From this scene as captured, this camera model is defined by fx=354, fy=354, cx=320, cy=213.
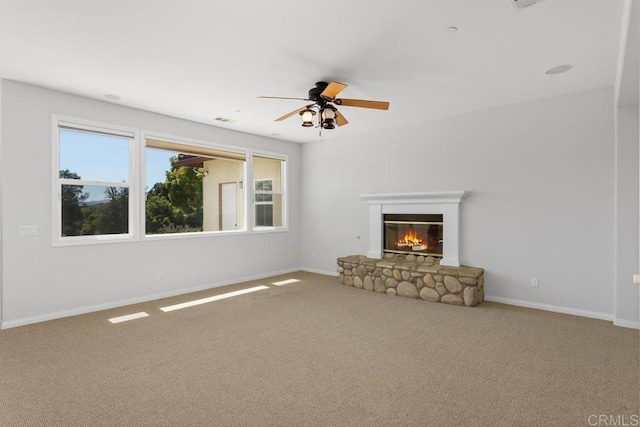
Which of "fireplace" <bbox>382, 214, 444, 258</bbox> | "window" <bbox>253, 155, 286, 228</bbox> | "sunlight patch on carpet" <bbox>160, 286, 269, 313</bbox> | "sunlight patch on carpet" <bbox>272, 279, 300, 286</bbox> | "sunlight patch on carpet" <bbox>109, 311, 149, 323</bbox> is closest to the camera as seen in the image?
"sunlight patch on carpet" <bbox>109, 311, 149, 323</bbox>

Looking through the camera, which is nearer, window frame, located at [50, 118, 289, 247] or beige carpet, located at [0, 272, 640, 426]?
beige carpet, located at [0, 272, 640, 426]

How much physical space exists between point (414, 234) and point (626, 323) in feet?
9.02

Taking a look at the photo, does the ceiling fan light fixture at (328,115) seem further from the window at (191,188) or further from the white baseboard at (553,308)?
the white baseboard at (553,308)

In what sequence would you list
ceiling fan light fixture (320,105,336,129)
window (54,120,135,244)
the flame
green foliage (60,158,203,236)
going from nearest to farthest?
1. ceiling fan light fixture (320,105,336,129)
2. window (54,120,135,244)
3. green foliage (60,158,203,236)
4. the flame

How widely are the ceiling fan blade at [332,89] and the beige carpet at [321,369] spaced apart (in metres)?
2.39

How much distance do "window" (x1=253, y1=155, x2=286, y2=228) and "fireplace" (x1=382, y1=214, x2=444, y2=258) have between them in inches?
86.3

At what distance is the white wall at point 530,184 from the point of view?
163 inches

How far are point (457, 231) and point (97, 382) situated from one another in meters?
4.56

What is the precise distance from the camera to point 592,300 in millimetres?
4164

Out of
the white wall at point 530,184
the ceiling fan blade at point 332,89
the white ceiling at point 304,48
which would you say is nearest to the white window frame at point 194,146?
the white ceiling at point 304,48

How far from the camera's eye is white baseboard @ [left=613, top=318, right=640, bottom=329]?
373cm

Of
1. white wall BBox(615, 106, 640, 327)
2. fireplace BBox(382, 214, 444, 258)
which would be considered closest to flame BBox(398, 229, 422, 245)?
fireplace BBox(382, 214, 444, 258)

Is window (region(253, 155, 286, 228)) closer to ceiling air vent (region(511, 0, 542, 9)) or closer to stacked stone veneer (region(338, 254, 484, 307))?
stacked stone veneer (region(338, 254, 484, 307))

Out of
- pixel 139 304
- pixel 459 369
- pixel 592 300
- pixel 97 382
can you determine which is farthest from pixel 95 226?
pixel 592 300
